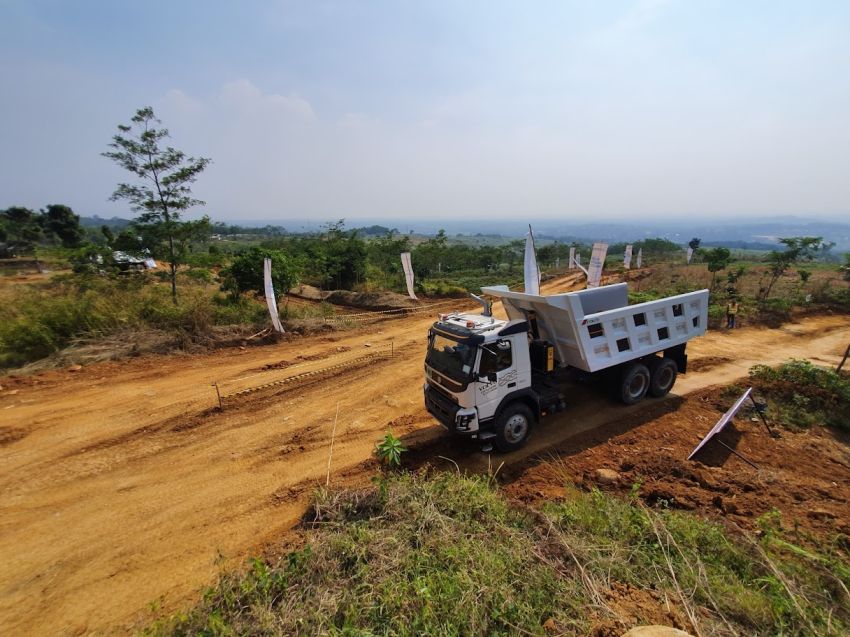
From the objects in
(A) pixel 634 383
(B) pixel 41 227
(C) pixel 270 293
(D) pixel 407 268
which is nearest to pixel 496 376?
(A) pixel 634 383

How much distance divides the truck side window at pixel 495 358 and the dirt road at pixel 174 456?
1778 mm

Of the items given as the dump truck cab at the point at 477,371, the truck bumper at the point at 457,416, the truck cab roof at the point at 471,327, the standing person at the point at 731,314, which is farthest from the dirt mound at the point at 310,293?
the standing person at the point at 731,314

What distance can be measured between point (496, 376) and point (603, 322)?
2.73 meters

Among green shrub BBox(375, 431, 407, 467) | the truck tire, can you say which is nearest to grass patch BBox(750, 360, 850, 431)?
the truck tire

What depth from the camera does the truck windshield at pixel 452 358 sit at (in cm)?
582

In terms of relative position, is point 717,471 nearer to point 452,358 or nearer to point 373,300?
point 452,358

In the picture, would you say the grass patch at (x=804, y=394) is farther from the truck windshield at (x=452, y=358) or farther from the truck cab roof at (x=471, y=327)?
the truck windshield at (x=452, y=358)

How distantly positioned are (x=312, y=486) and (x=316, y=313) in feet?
34.9

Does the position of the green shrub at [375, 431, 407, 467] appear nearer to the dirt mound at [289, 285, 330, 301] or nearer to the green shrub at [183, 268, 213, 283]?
the green shrub at [183, 268, 213, 283]

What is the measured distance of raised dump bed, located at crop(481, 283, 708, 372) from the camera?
22.5 feet

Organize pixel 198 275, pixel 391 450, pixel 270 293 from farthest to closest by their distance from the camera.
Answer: pixel 198 275 → pixel 270 293 → pixel 391 450

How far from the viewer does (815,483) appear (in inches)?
220

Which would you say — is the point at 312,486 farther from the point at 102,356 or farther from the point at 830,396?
the point at 830,396

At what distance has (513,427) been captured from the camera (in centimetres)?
654
